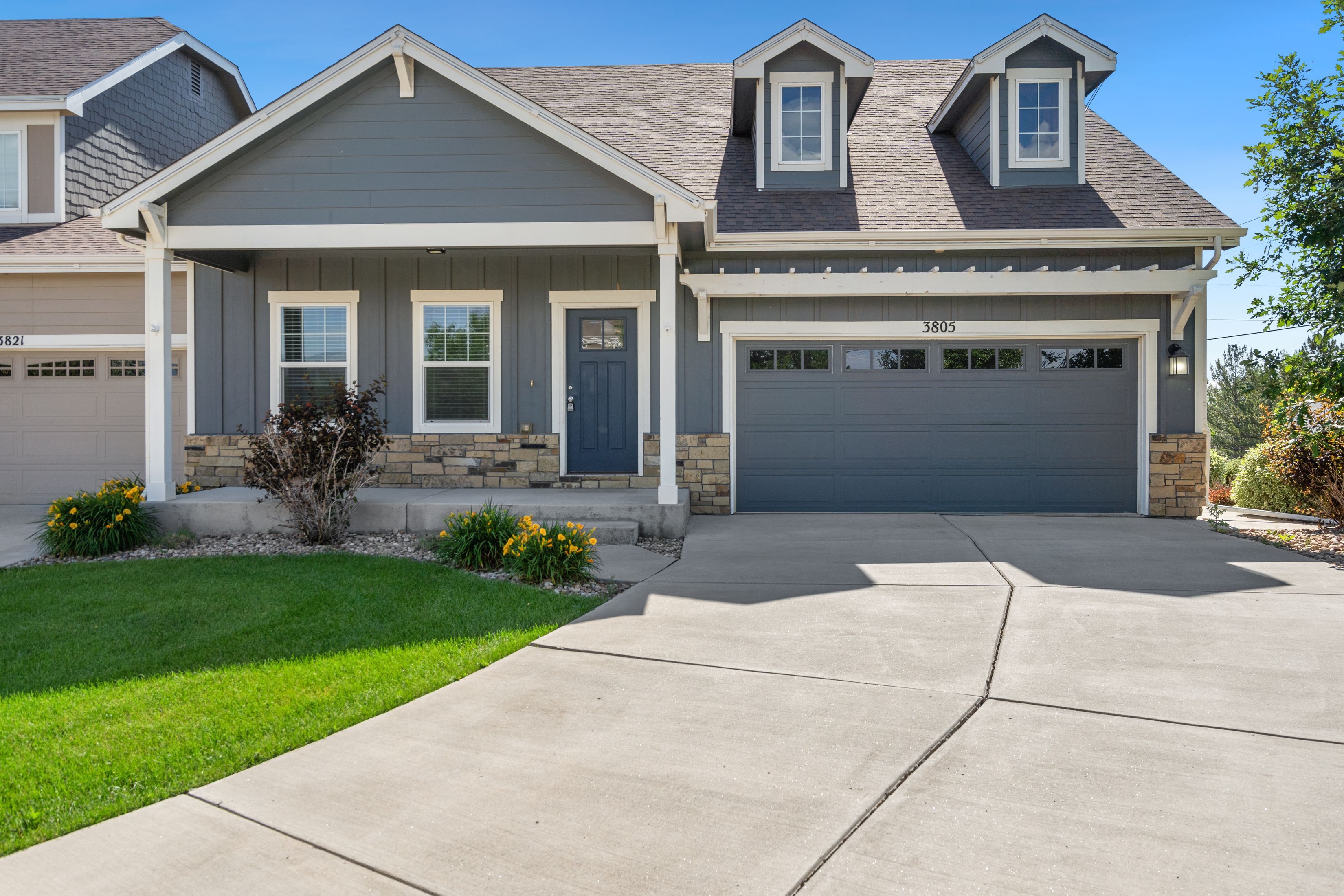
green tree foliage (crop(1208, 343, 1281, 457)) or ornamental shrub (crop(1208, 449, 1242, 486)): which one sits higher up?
green tree foliage (crop(1208, 343, 1281, 457))

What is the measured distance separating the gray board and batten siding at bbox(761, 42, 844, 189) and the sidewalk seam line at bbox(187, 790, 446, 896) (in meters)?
9.75

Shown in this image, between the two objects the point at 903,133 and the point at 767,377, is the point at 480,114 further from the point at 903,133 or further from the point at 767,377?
the point at 903,133

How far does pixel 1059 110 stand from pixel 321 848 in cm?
1171

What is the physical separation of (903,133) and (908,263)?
129 inches

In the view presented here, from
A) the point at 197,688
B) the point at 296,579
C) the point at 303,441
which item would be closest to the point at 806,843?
the point at 197,688

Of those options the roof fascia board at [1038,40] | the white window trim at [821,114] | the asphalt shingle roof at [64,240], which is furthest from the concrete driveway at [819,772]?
the asphalt shingle roof at [64,240]

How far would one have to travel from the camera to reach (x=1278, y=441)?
393 inches

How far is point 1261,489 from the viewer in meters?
11.8

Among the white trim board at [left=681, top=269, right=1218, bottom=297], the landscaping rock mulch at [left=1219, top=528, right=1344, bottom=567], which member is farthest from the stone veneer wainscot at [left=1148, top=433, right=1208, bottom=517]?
the white trim board at [left=681, top=269, right=1218, bottom=297]

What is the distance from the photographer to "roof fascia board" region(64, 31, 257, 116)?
11766 millimetres

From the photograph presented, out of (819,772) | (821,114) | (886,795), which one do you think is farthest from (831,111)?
(886,795)

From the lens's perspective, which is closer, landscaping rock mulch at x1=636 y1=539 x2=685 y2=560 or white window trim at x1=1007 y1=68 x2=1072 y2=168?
landscaping rock mulch at x1=636 y1=539 x2=685 y2=560

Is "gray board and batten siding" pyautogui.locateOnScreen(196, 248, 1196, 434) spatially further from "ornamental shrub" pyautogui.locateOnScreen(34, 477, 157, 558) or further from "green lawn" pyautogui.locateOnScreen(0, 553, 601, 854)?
"green lawn" pyautogui.locateOnScreen(0, 553, 601, 854)

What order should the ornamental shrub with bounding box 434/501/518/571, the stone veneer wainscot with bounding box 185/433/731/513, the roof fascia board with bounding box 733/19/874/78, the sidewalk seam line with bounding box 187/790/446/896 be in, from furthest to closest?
the roof fascia board with bounding box 733/19/874/78 → the stone veneer wainscot with bounding box 185/433/731/513 → the ornamental shrub with bounding box 434/501/518/571 → the sidewalk seam line with bounding box 187/790/446/896
